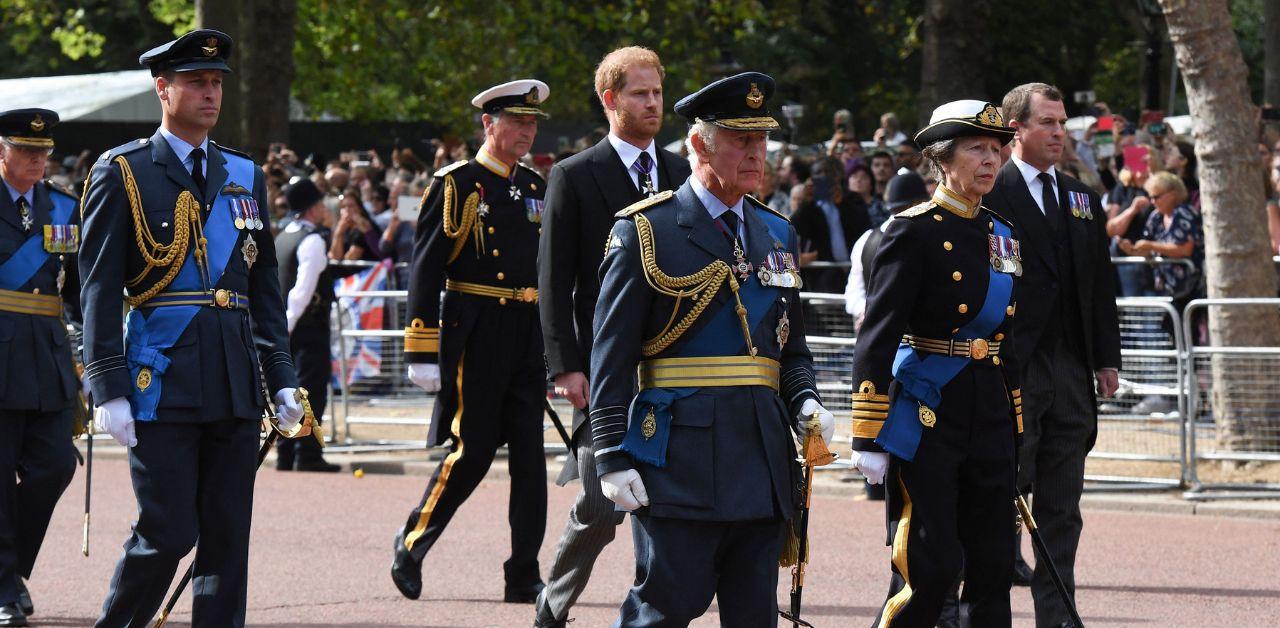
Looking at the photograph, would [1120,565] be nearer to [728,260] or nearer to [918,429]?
[918,429]

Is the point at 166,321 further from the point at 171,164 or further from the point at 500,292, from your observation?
the point at 500,292

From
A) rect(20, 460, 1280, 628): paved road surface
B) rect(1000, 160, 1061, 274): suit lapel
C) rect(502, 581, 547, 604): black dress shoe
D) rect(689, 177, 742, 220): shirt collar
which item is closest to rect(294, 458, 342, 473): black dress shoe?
rect(20, 460, 1280, 628): paved road surface

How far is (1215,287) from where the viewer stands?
477 inches

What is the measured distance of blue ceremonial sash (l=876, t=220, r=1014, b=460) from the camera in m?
6.33

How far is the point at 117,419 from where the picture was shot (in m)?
6.16

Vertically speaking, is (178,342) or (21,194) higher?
(21,194)

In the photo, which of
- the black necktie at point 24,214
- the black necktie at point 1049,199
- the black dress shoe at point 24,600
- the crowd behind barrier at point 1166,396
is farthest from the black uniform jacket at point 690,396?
the crowd behind barrier at point 1166,396

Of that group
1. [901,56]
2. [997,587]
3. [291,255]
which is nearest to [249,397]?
[997,587]

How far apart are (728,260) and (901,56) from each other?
30182 millimetres

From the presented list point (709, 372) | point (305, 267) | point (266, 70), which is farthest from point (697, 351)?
point (266, 70)

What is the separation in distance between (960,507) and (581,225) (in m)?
1.77

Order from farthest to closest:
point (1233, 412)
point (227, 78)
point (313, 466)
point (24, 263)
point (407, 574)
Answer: point (227, 78), point (313, 466), point (1233, 412), point (407, 574), point (24, 263)

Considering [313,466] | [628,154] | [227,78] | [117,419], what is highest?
[227,78]

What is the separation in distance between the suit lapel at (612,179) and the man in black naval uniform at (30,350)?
8.30 feet
